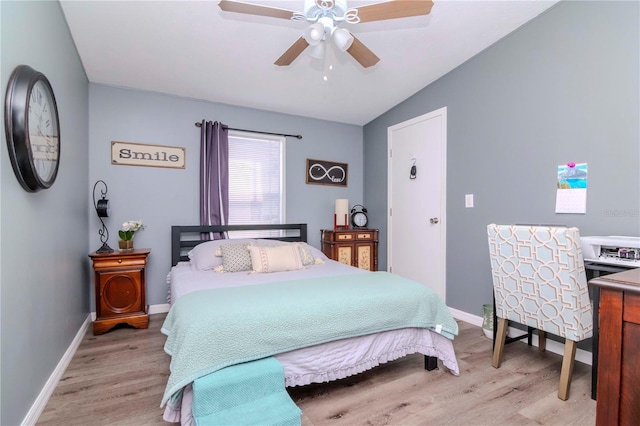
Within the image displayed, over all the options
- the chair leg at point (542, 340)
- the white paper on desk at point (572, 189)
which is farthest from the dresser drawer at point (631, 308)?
the chair leg at point (542, 340)

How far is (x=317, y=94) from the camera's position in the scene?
3.65m

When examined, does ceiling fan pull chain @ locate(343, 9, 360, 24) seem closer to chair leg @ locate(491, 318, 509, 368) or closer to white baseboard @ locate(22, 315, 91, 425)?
chair leg @ locate(491, 318, 509, 368)

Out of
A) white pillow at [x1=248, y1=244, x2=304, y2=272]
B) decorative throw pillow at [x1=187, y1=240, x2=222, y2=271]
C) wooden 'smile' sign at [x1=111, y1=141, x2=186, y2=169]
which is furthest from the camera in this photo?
wooden 'smile' sign at [x1=111, y1=141, x2=186, y2=169]

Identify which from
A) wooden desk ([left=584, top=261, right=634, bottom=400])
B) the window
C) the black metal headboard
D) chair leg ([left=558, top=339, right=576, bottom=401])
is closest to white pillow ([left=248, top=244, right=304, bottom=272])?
the black metal headboard

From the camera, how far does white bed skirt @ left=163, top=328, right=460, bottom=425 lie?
66.7 inches

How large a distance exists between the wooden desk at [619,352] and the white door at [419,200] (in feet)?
7.99

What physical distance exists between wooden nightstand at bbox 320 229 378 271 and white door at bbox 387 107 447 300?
0.23 m

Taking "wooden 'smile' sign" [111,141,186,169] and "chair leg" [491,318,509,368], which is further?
"wooden 'smile' sign" [111,141,186,169]

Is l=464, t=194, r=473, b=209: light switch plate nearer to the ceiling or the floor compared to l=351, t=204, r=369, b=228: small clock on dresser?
nearer to the ceiling

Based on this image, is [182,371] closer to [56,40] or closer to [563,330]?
[563,330]

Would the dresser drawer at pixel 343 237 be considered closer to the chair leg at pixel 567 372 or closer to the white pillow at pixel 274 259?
the white pillow at pixel 274 259

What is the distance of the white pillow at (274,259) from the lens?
2.82m

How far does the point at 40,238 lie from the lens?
5.85ft

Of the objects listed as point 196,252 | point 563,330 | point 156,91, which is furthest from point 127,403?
point 156,91
